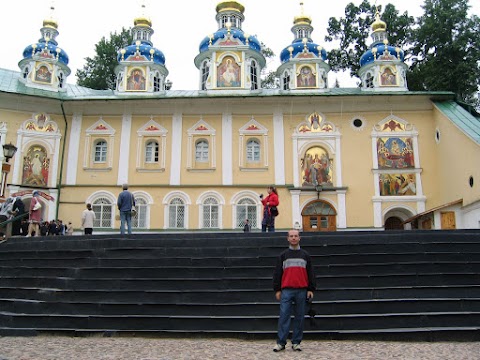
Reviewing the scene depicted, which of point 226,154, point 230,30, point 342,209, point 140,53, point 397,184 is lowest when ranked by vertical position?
point 342,209

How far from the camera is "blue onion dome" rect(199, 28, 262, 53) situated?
2397cm

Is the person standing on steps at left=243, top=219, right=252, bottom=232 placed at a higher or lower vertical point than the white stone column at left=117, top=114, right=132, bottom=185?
lower

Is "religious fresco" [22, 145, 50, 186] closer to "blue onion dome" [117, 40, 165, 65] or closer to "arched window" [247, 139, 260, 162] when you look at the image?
"blue onion dome" [117, 40, 165, 65]

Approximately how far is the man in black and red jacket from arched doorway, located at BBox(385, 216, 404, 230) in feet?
52.6

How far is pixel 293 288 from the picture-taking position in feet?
20.2

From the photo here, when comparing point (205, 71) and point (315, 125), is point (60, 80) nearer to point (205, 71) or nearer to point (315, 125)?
point (205, 71)

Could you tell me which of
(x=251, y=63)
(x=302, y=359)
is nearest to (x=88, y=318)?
(x=302, y=359)

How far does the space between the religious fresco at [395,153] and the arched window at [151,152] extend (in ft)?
33.0

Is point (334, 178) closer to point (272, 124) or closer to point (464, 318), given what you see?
point (272, 124)

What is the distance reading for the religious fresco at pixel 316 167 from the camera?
20.9 metres

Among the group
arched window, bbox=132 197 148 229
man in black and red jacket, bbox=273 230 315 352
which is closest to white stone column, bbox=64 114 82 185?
arched window, bbox=132 197 148 229

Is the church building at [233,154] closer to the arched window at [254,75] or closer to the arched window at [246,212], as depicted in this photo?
the arched window at [246,212]

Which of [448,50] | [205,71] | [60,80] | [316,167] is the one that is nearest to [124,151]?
[60,80]

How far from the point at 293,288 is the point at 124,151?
54.9 ft
